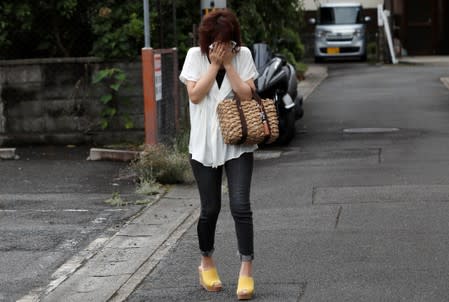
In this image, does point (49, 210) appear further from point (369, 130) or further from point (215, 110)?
point (369, 130)

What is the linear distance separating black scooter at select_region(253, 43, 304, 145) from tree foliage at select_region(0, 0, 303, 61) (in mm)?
1052

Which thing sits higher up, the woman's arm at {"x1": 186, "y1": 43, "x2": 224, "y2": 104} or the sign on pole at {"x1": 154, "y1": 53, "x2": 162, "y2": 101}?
the woman's arm at {"x1": 186, "y1": 43, "x2": 224, "y2": 104}

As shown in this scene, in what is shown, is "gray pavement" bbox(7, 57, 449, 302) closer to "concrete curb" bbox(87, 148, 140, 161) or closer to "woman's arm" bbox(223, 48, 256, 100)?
"woman's arm" bbox(223, 48, 256, 100)

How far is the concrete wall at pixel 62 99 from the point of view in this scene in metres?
14.5

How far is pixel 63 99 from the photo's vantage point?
48.0 ft

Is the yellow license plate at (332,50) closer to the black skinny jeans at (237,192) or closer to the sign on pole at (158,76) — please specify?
the sign on pole at (158,76)

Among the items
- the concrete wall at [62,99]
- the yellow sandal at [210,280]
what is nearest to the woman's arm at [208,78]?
the yellow sandal at [210,280]

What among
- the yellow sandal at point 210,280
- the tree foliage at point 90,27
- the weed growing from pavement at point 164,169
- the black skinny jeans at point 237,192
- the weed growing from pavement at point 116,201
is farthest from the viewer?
the tree foliage at point 90,27

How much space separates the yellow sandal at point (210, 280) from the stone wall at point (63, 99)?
7686 millimetres

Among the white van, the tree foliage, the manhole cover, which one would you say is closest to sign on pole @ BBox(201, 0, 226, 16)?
the tree foliage

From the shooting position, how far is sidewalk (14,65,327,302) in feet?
23.5

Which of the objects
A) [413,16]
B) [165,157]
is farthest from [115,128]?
[413,16]

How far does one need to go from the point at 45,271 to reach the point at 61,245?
35.3 inches

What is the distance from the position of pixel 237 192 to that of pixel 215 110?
519 mm
